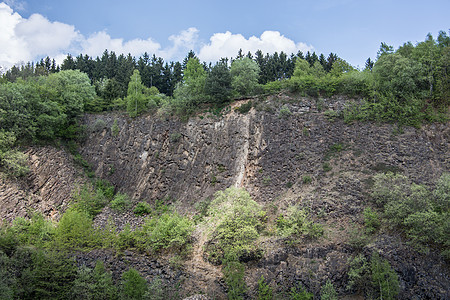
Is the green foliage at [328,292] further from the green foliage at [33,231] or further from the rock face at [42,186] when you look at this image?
the rock face at [42,186]

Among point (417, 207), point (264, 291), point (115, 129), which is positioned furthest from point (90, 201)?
point (417, 207)

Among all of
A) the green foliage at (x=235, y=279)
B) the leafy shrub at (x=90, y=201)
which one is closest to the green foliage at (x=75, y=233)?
the leafy shrub at (x=90, y=201)

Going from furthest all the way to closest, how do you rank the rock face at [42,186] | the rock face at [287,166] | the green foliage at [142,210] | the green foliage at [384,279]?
1. the green foliage at [142,210]
2. the rock face at [42,186]
3. the rock face at [287,166]
4. the green foliage at [384,279]

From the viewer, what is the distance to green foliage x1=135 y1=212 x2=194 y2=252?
32969 millimetres

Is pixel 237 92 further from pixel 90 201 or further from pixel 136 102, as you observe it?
pixel 90 201

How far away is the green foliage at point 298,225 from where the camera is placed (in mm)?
29695

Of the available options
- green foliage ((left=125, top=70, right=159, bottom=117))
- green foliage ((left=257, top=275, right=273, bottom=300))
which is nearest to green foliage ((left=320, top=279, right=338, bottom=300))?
green foliage ((left=257, top=275, right=273, bottom=300))

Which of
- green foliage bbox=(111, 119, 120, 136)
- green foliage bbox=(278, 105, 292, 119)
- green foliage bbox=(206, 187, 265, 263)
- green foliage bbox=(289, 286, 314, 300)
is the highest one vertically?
green foliage bbox=(278, 105, 292, 119)

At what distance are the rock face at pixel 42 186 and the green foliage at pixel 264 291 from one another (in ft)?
79.1

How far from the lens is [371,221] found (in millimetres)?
28719

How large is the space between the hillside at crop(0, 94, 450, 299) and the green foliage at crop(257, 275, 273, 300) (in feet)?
2.11

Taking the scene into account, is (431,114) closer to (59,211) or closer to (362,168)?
(362,168)

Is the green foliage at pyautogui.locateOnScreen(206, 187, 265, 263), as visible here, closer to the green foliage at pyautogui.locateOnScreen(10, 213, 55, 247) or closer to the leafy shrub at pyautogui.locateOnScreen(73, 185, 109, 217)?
the leafy shrub at pyautogui.locateOnScreen(73, 185, 109, 217)

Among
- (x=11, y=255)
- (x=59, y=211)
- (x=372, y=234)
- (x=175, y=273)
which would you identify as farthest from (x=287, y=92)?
(x=11, y=255)
